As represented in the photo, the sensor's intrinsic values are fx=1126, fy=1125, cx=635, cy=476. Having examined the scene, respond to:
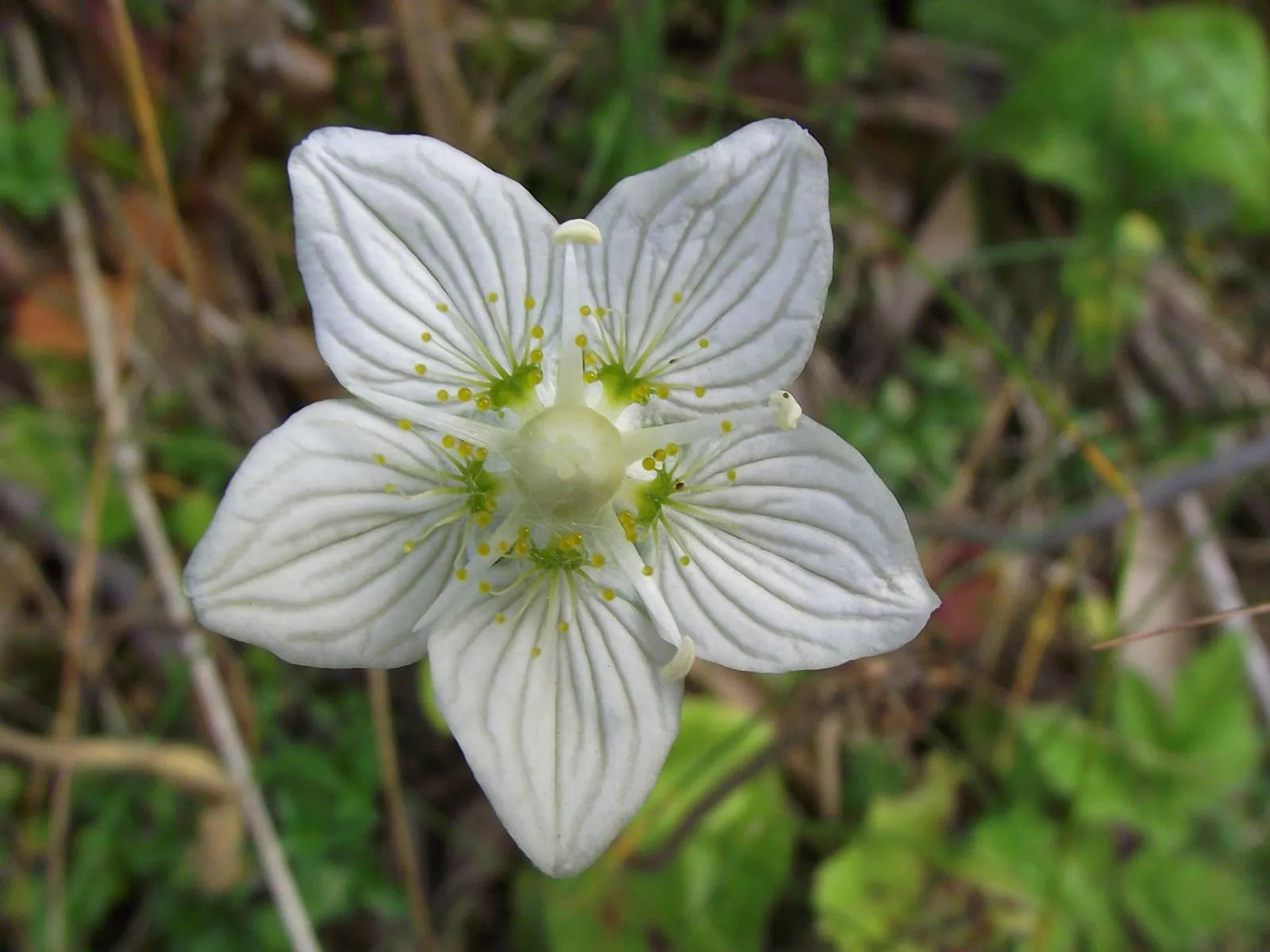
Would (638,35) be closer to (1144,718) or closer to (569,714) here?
(569,714)

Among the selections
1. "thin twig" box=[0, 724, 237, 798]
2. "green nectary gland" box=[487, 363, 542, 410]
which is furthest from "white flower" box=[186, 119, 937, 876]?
"thin twig" box=[0, 724, 237, 798]

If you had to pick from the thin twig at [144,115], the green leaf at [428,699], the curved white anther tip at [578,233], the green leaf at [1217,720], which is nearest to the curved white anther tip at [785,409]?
the curved white anther tip at [578,233]

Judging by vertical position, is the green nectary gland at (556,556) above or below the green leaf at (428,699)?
above

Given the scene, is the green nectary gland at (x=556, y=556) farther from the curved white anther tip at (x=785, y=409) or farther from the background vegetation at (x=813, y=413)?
the background vegetation at (x=813, y=413)

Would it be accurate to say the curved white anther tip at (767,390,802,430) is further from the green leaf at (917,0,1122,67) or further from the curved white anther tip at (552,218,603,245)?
the green leaf at (917,0,1122,67)

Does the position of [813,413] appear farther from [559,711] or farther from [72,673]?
[72,673]

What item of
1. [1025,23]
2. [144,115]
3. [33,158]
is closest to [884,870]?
[1025,23]

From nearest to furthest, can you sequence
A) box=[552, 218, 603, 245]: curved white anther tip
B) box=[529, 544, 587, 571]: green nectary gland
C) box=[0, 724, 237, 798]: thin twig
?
box=[552, 218, 603, 245]: curved white anther tip, box=[529, 544, 587, 571]: green nectary gland, box=[0, 724, 237, 798]: thin twig
